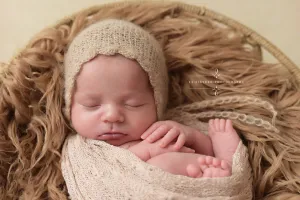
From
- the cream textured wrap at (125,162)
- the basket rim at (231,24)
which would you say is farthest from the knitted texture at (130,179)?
the basket rim at (231,24)

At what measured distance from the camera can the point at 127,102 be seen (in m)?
0.95

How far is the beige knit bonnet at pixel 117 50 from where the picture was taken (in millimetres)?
943

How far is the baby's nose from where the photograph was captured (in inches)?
36.2

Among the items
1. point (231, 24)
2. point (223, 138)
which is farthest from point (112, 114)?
point (231, 24)

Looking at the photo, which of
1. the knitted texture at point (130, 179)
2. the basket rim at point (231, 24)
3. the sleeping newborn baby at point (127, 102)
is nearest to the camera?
the knitted texture at point (130, 179)

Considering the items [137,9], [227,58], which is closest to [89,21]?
[137,9]

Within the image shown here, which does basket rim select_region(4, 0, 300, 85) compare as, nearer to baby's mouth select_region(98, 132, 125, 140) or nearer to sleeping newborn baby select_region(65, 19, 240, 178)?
sleeping newborn baby select_region(65, 19, 240, 178)

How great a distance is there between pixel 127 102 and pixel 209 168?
0.71ft

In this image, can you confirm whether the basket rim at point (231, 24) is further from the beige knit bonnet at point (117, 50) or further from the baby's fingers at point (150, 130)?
the baby's fingers at point (150, 130)

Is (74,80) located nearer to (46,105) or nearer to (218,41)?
(46,105)

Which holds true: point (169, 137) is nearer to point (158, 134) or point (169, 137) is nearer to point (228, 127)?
point (158, 134)

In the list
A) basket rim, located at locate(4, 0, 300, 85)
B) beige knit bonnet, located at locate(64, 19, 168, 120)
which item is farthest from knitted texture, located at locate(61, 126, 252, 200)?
basket rim, located at locate(4, 0, 300, 85)

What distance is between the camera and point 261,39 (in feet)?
3.70

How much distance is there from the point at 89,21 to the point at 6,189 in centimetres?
44
